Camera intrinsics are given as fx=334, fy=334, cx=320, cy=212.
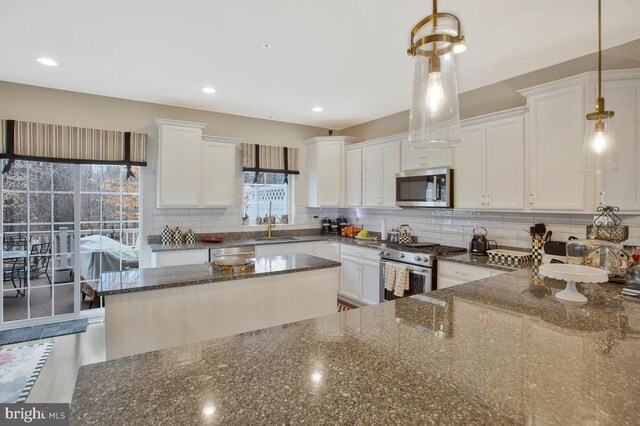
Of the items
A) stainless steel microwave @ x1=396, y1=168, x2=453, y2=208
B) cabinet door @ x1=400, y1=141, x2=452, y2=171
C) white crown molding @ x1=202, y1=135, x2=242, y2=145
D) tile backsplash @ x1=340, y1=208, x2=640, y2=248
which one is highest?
white crown molding @ x1=202, y1=135, x2=242, y2=145

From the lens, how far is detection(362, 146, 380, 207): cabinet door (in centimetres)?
476

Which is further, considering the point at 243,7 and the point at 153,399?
the point at 243,7

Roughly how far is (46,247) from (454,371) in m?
4.63

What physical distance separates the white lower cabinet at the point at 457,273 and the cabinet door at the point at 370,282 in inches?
36.3

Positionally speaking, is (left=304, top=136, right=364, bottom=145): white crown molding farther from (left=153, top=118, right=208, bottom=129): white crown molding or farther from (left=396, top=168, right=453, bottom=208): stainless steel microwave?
(left=153, top=118, right=208, bottom=129): white crown molding

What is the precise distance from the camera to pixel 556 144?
9.33 feet

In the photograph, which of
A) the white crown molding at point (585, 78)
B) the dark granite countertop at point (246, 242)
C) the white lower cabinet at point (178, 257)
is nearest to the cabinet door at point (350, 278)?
the dark granite countertop at point (246, 242)

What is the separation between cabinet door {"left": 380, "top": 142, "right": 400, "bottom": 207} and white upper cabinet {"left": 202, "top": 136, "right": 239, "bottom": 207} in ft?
6.87

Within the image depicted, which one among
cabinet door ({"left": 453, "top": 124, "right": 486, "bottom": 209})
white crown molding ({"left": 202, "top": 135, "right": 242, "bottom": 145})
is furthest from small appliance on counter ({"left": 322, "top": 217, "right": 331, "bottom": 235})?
cabinet door ({"left": 453, "top": 124, "right": 486, "bottom": 209})

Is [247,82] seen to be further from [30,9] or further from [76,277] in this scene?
[76,277]

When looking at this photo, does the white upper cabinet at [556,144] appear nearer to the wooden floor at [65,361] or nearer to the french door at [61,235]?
the wooden floor at [65,361]

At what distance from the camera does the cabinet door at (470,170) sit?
11.4 ft

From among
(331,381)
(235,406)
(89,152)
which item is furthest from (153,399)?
(89,152)

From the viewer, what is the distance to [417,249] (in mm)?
3840
